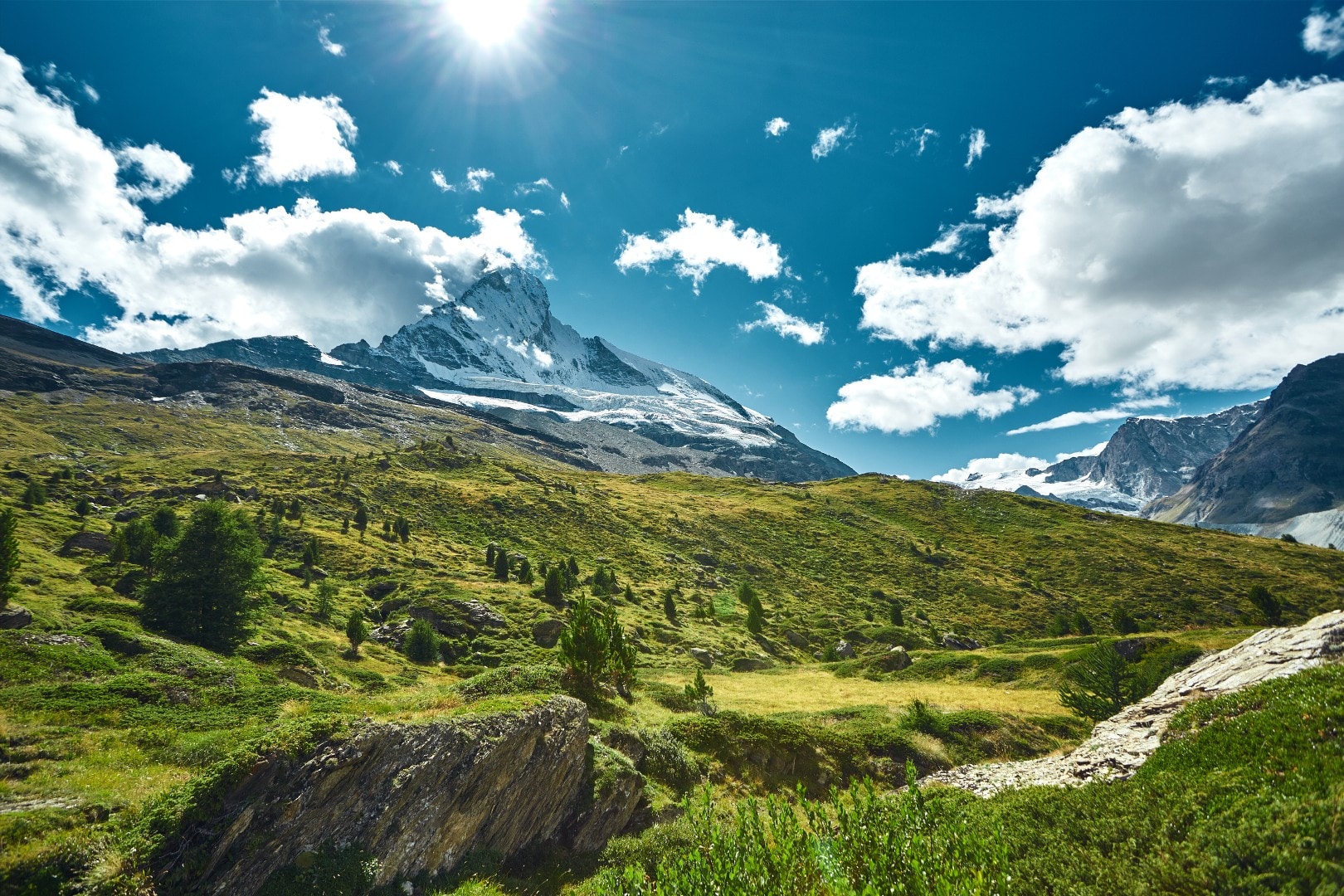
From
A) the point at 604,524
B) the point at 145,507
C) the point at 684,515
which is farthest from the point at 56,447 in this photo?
the point at 684,515

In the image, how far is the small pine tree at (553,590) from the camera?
58688mm

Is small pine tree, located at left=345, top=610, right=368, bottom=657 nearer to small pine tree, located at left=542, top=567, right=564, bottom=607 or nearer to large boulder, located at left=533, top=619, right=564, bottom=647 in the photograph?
large boulder, located at left=533, top=619, right=564, bottom=647

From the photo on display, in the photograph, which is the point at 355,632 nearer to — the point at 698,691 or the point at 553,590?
the point at 553,590

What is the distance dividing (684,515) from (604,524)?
23.1 meters

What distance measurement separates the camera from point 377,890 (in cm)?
1221

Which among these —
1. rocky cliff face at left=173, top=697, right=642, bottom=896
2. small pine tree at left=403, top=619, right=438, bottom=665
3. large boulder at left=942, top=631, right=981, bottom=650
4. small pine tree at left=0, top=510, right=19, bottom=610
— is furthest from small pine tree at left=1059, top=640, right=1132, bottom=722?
small pine tree at left=0, top=510, right=19, bottom=610

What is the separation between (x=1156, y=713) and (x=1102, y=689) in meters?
13.0

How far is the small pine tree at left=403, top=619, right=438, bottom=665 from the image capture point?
132 ft

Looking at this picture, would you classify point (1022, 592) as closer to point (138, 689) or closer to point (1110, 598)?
point (1110, 598)

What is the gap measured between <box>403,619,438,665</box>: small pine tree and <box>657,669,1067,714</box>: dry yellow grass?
59.5 feet

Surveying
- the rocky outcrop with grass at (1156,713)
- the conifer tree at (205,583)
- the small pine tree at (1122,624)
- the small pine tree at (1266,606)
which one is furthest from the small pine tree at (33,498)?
the small pine tree at (1266,606)

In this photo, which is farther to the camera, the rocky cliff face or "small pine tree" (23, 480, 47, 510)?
"small pine tree" (23, 480, 47, 510)

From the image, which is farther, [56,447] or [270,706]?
[56,447]

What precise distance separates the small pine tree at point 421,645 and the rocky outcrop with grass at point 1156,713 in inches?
1402
